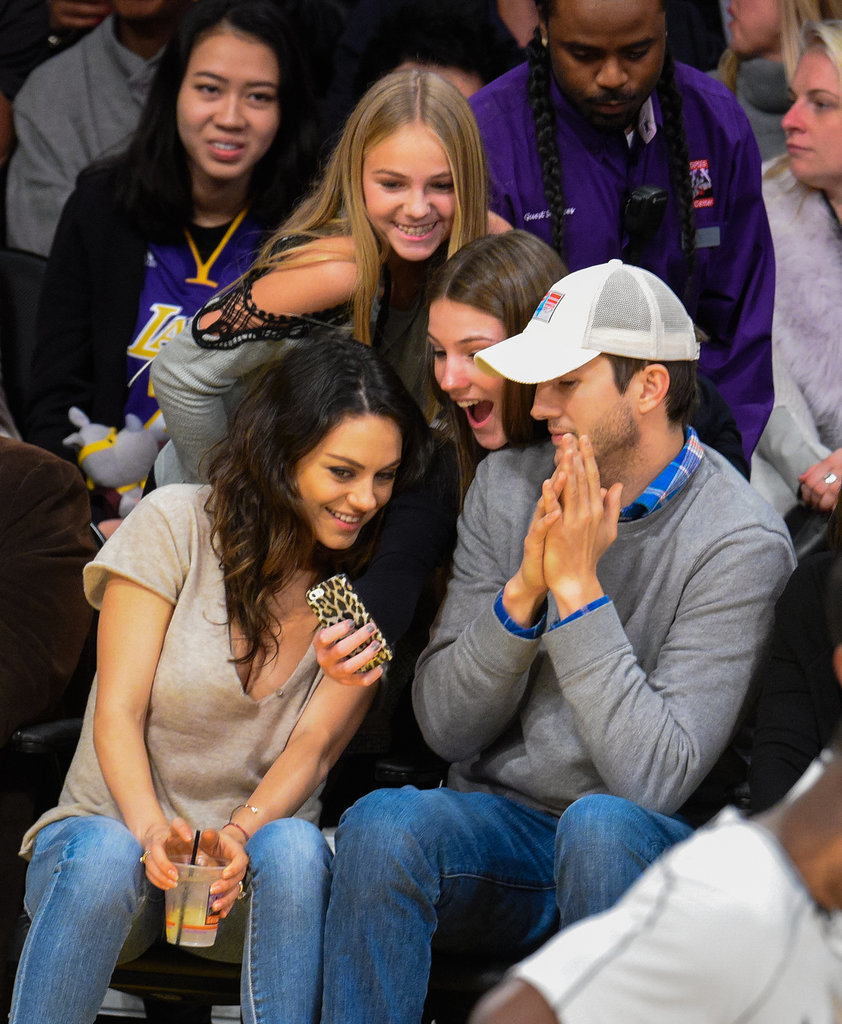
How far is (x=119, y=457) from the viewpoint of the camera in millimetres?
3254

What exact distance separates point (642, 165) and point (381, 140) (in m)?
0.65

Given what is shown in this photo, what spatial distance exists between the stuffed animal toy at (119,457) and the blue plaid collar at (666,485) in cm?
122

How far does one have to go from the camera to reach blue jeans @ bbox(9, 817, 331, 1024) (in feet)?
7.27

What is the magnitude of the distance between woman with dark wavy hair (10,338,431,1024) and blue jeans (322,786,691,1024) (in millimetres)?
155

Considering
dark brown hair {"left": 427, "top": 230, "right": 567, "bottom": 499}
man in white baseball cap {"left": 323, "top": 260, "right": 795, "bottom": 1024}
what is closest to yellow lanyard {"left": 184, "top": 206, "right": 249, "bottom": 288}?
dark brown hair {"left": 427, "top": 230, "right": 567, "bottom": 499}

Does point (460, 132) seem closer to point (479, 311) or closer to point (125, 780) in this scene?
point (479, 311)

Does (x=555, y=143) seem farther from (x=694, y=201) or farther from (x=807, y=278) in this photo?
(x=807, y=278)

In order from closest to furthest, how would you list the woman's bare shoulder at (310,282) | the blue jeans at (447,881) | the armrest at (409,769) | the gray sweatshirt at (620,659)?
the blue jeans at (447,881) → the gray sweatshirt at (620,659) → the armrest at (409,769) → the woman's bare shoulder at (310,282)

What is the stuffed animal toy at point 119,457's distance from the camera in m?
3.25

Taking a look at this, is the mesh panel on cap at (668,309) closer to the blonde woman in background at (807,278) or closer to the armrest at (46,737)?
the blonde woman in background at (807,278)

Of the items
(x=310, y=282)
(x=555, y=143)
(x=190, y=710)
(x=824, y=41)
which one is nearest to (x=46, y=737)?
(x=190, y=710)

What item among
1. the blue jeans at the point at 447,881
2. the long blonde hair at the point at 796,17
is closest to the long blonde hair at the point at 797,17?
the long blonde hair at the point at 796,17

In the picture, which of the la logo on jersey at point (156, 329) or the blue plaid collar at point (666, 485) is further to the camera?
the la logo on jersey at point (156, 329)

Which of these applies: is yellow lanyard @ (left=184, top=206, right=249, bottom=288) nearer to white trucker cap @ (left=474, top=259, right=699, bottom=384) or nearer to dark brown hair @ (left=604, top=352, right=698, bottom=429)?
white trucker cap @ (left=474, top=259, right=699, bottom=384)
